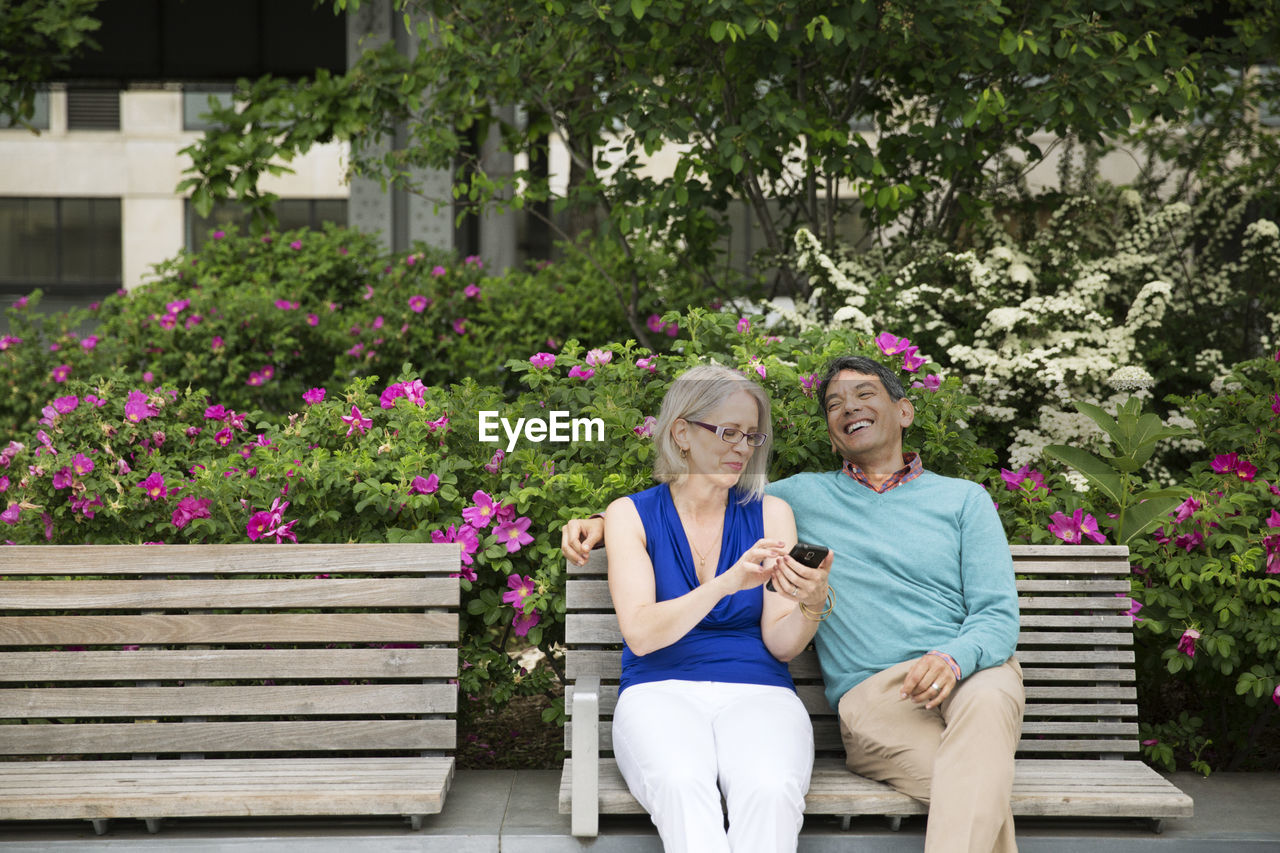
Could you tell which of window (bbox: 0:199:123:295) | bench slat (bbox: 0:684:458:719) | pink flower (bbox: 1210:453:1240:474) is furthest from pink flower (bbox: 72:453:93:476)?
window (bbox: 0:199:123:295)

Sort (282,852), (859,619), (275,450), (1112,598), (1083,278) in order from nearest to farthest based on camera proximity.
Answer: (282,852)
(859,619)
(1112,598)
(275,450)
(1083,278)

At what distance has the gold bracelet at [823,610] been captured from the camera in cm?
288

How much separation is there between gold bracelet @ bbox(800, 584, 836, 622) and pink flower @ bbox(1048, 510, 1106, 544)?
0.92 metres

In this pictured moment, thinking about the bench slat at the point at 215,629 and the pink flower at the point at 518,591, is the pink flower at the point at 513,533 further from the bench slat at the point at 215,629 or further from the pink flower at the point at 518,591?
the bench slat at the point at 215,629

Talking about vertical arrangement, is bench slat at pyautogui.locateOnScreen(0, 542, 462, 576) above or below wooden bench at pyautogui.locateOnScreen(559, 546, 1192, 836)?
above

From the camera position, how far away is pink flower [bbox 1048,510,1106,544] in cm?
353

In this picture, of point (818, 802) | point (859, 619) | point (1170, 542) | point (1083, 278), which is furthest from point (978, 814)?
point (1083, 278)

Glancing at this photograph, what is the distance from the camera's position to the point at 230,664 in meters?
3.12

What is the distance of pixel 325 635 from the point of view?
10.3 ft

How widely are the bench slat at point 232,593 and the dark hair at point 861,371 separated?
3.86 ft

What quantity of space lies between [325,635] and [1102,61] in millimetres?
4157

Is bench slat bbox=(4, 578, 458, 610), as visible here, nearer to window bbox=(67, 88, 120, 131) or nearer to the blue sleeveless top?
→ the blue sleeveless top

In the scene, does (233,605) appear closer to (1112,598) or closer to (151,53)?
(1112,598)

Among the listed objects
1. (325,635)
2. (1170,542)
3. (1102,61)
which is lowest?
(325,635)
